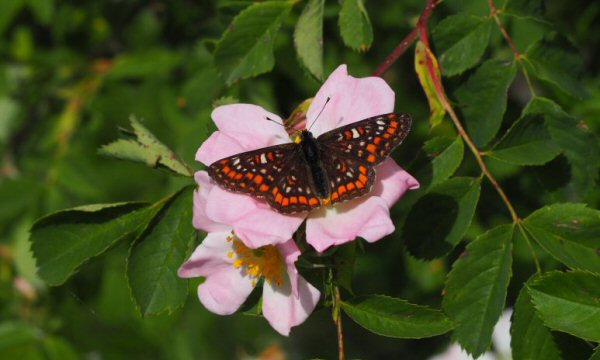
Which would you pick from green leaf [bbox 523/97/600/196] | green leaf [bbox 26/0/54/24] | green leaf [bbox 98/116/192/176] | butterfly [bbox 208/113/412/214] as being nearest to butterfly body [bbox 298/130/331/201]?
butterfly [bbox 208/113/412/214]

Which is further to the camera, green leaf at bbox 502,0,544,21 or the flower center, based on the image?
green leaf at bbox 502,0,544,21

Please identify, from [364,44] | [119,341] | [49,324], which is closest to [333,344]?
[119,341]

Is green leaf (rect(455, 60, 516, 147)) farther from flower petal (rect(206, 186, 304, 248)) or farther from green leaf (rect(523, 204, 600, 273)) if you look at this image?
flower petal (rect(206, 186, 304, 248))

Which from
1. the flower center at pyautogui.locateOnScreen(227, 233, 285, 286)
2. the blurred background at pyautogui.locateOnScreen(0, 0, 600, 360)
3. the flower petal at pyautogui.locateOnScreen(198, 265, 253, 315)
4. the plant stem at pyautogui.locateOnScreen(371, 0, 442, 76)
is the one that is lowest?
the blurred background at pyautogui.locateOnScreen(0, 0, 600, 360)

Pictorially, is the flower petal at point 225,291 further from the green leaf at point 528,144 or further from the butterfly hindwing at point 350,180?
the green leaf at point 528,144

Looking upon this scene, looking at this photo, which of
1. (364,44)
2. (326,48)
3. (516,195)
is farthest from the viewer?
(326,48)

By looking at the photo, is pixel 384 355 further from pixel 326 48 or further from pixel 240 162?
pixel 240 162

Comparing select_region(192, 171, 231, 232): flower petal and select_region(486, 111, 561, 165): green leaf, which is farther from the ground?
select_region(192, 171, 231, 232): flower petal
